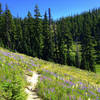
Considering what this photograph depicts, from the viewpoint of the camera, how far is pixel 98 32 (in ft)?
292

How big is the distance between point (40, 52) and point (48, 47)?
3.68m

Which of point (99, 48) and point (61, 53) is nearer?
point (61, 53)

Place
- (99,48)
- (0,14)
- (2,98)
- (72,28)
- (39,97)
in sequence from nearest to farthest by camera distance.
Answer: (2,98)
(39,97)
(0,14)
(99,48)
(72,28)

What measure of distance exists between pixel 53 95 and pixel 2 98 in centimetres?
171

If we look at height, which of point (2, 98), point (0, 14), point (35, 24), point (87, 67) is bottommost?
point (87, 67)

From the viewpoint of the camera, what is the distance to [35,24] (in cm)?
4025

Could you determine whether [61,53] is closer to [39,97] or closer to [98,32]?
[39,97]

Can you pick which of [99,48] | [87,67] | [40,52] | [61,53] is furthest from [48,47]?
[99,48]

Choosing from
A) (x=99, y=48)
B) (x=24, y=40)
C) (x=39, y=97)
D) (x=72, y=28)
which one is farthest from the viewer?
(x=72, y=28)

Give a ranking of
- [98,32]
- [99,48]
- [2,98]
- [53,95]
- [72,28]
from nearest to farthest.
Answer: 1. [2,98]
2. [53,95]
3. [99,48]
4. [98,32]
5. [72,28]

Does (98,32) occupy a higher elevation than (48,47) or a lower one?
higher

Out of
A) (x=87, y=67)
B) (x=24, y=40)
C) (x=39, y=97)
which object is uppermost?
(x=24, y=40)

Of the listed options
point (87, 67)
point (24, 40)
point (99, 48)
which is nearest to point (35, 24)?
point (24, 40)

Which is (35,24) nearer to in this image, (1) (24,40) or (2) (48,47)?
(2) (48,47)
